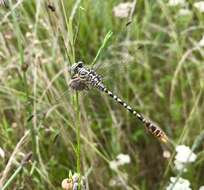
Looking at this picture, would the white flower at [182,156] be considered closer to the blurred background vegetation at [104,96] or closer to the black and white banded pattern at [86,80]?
the blurred background vegetation at [104,96]

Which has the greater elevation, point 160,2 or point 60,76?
point 160,2

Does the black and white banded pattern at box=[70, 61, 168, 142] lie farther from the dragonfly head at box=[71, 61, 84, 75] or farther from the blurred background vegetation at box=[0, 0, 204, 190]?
the blurred background vegetation at box=[0, 0, 204, 190]

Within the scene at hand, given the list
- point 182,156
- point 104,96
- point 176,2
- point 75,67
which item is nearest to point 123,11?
point 176,2

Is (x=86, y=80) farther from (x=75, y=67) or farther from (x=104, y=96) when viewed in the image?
(x=104, y=96)

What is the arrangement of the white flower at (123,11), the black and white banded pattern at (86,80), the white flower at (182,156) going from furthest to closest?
the white flower at (123,11), the white flower at (182,156), the black and white banded pattern at (86,80)

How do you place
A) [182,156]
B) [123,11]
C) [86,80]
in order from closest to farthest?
[86,80], [182,156], [123,11]

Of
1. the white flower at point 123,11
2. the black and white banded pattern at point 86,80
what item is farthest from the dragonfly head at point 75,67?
the white flower at point 123,11

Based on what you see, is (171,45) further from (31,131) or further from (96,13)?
(31,131)

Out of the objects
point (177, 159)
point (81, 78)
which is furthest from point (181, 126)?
point (81, 78)
